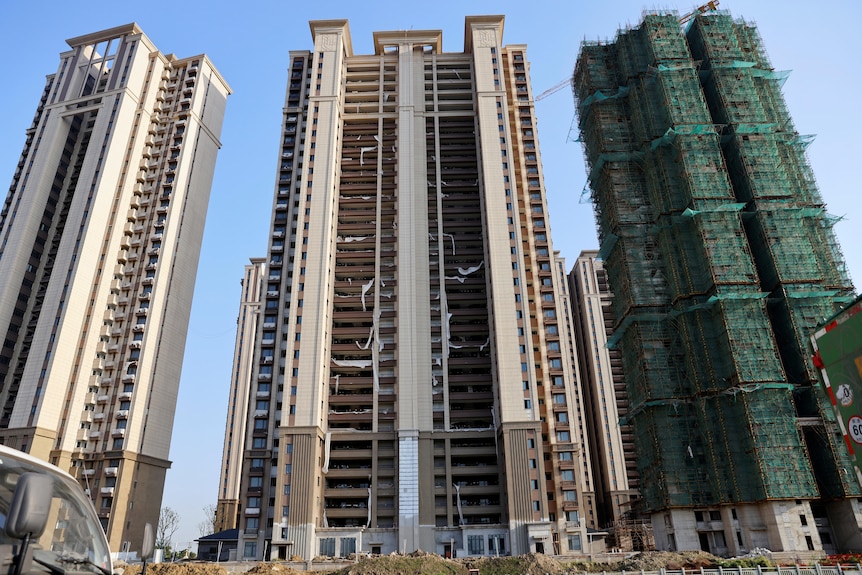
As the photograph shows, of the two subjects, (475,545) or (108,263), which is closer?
(475,545)

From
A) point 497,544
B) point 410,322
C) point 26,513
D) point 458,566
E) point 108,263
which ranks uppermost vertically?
point 108,263

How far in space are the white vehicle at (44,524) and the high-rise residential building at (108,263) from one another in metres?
80.7

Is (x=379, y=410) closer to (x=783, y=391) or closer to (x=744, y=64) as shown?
(x=783, y=391)

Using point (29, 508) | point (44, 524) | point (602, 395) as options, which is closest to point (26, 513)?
point (29, 508)

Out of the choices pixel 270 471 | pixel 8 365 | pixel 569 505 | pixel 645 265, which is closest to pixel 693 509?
pixel 569 505

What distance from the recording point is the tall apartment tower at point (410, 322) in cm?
7356

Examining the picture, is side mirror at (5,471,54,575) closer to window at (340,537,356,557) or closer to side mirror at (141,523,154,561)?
side mirror at (141,523,154,561)

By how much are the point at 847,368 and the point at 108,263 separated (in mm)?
93813

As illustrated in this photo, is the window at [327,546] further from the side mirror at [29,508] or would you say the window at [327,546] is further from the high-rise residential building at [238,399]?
the side mirror at [29,508]

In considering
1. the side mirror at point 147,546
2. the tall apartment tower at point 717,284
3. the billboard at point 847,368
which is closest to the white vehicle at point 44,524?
the side mirror at point 147,546

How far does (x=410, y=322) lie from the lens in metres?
84.5

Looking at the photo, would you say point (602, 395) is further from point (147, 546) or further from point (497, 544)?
point (147, 546)

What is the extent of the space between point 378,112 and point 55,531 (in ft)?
335

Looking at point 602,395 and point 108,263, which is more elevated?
point 108,263
